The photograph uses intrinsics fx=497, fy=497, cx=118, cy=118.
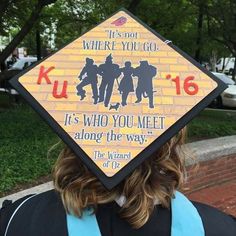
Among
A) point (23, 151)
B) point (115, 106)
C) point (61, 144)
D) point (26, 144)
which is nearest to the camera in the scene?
point (115, 106)

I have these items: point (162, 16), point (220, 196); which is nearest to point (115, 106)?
point (220, 196)

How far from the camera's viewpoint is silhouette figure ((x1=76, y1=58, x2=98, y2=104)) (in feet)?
5.08

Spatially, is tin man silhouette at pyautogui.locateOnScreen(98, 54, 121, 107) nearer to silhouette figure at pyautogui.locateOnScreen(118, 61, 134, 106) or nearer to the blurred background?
silhouette figure at pyautogui.locateOnScreen(118, 61, 134, 106)

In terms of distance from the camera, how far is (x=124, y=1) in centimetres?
1073

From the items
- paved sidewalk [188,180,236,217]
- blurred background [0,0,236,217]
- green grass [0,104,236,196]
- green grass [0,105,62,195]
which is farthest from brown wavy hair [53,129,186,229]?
paved sidewalk [188,180,236,217]

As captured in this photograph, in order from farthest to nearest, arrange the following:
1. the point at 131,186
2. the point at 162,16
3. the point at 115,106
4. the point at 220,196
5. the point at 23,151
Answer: the point at 162,16 → the point at 23,151 → the point at 220,196 → the point at 115,106 → the point at 131,186

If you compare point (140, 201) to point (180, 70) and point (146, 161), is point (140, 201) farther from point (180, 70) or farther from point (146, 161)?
point (180, 70)

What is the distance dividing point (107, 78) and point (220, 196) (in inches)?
182

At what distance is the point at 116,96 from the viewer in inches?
60.9

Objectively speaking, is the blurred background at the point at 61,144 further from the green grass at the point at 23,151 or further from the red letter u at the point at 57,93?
the red letter u at the point at 57,93

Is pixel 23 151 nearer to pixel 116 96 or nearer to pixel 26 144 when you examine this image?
pixel 26 144

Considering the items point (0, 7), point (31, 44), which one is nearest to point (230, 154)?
point (0, 7)

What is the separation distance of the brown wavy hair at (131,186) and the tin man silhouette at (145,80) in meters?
0.16

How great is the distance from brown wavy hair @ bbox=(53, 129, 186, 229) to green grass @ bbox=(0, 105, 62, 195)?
2.27m
